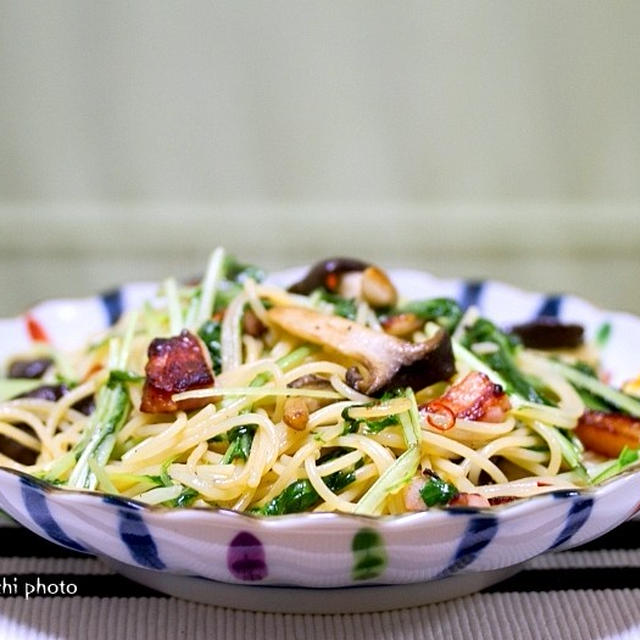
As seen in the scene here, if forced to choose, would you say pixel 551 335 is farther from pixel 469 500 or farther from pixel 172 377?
pixel 172 377

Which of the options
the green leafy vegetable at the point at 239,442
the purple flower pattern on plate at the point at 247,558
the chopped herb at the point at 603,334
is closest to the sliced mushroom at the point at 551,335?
the chopped herb at the point at 603,334

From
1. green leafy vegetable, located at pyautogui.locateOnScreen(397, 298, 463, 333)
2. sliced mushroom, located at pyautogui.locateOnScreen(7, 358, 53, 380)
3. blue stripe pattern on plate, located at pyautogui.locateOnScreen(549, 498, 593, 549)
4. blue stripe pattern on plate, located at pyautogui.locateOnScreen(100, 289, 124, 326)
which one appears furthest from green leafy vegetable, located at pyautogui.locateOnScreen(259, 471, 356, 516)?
blue stripe pattern on plate, located at pyautogui.locateOnScreen(100, 289, 124, 326)

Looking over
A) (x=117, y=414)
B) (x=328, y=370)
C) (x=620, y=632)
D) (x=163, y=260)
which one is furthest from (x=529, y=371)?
(x=163, y=260)

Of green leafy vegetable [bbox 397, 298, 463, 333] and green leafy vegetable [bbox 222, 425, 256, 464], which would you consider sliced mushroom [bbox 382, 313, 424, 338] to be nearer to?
green leafy vegetable [bbox 397, 298, 463, 333]

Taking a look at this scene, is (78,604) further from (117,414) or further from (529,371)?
(529,371)

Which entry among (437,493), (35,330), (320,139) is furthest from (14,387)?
(320,139)

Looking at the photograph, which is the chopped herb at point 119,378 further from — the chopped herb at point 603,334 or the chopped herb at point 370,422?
the chopped herb at point 603,334
